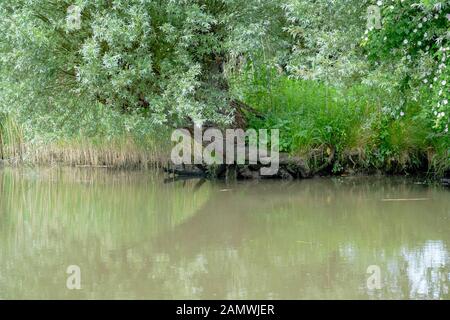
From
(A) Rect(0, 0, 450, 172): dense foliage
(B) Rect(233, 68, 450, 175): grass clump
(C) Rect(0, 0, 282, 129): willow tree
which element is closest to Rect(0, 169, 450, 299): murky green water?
(B) Rect(233, 68, 450, 175): grass clump

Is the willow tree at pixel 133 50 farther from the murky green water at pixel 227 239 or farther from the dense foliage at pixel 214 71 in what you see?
the murky green water at pixel 227 239

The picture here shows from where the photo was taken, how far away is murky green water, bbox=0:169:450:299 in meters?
5.91

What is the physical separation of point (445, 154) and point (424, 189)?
109 cm

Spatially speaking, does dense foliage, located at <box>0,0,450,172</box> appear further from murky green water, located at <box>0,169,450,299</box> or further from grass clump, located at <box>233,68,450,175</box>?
murky green water, located at <box>0,169,450,299</box>

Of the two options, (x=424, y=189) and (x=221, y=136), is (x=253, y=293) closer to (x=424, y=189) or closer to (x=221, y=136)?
(x=424, y=189)

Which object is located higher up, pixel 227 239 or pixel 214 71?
pixel 214 71

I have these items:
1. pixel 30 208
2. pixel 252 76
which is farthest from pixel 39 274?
pixel 252 76

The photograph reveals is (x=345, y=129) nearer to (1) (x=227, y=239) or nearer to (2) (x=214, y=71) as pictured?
(2) (x=214, y=71)

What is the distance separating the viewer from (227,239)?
7938mm

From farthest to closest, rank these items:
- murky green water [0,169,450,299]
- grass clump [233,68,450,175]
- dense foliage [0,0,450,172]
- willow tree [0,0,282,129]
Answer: grass clump [233,68,450,175], willow tree [0,0,282,129], dense foliage [0,0,450,172], murky green water [0,169,450,299]

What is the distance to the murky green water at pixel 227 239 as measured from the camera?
5906mm

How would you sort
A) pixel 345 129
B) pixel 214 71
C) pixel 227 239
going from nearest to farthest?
1. pixel 227 239
2. pixel 214 71
3. pixel 345 129

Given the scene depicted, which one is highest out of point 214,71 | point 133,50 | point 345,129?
point 133,50

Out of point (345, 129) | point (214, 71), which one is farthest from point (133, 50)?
point (345, 129)
